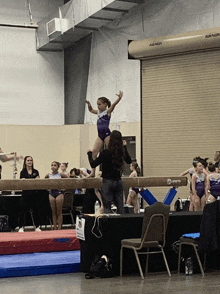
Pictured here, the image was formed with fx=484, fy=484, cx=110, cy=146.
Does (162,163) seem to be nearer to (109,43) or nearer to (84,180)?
(109,43)

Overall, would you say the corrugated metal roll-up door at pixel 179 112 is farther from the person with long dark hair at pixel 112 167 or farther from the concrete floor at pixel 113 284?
the concrete floor at pixel 113 284

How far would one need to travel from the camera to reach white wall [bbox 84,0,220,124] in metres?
12.5

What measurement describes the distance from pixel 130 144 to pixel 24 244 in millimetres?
8027

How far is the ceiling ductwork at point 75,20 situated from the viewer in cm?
1392

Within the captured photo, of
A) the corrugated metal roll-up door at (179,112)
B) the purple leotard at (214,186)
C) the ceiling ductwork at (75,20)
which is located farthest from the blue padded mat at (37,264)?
the ceiling ductwork at (75,20)

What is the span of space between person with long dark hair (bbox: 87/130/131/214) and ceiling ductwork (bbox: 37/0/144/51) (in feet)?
26.1

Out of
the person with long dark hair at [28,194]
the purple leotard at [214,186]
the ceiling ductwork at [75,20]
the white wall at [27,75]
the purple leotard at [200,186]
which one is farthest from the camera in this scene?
the white wall at [27,75]

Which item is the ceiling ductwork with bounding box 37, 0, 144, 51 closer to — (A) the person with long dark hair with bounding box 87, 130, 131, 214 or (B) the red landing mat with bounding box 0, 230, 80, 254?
(A) the person with long dark hair with bounding box 87, 130, 131, 214

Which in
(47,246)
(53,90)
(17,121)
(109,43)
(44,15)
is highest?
(44,15)

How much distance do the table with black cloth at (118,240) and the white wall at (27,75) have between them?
11.3 m

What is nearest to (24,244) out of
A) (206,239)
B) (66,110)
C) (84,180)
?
(84,180)

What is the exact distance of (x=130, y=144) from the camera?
14.7 metres

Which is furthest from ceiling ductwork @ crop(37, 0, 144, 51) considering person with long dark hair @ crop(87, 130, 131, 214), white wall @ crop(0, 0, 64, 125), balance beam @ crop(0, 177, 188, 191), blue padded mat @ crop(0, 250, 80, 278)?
blue padded mat @ crop(0, 250, 80, 278)

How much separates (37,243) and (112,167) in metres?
1.67
